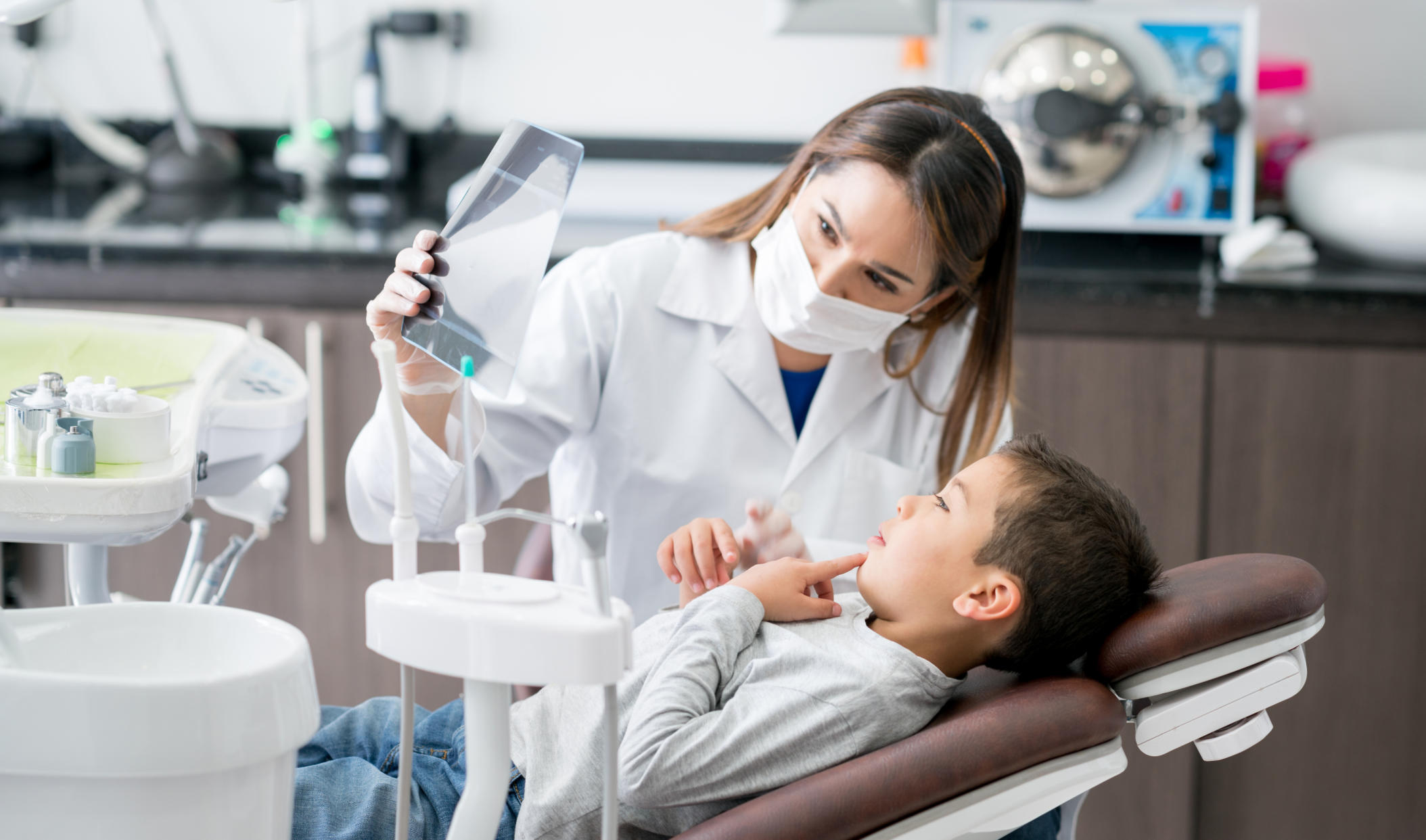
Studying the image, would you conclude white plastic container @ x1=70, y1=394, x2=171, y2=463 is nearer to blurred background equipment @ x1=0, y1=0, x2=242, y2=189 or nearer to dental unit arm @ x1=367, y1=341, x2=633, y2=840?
dental unit arm @ x1=367, y1=341, x2=633, y2=840

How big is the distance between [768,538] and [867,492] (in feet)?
0.87

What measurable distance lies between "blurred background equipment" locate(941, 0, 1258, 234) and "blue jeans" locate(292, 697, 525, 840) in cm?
140

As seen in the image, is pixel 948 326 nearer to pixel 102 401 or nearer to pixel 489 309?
pixel 489 309

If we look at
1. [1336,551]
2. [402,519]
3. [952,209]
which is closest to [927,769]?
[402,519]

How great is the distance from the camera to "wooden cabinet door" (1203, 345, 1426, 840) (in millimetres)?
1738

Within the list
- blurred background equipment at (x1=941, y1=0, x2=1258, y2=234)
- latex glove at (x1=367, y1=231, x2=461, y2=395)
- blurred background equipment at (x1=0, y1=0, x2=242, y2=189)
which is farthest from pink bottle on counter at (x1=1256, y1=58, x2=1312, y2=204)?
blurred background equipment at (x1=0, y1=0, x2=242, y2=189)

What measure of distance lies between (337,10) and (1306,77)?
1.98m

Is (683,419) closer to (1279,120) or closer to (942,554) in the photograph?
(942,554)

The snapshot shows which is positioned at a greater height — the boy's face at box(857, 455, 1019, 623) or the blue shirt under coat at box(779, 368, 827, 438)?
the blue shirt under coat at box(779, 368, 827, 438)

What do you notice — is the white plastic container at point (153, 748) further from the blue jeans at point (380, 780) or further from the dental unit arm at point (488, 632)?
the blue jeans at point (380, 780)

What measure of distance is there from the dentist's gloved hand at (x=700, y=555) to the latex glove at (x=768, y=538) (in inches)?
2.5

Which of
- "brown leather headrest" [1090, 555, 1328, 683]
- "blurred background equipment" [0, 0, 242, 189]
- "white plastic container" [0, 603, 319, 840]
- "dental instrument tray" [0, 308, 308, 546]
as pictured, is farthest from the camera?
"blurred background equipment" [0, 0, 242, 189]

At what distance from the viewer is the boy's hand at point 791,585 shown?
3.43 ft

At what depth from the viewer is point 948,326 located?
1.45m
